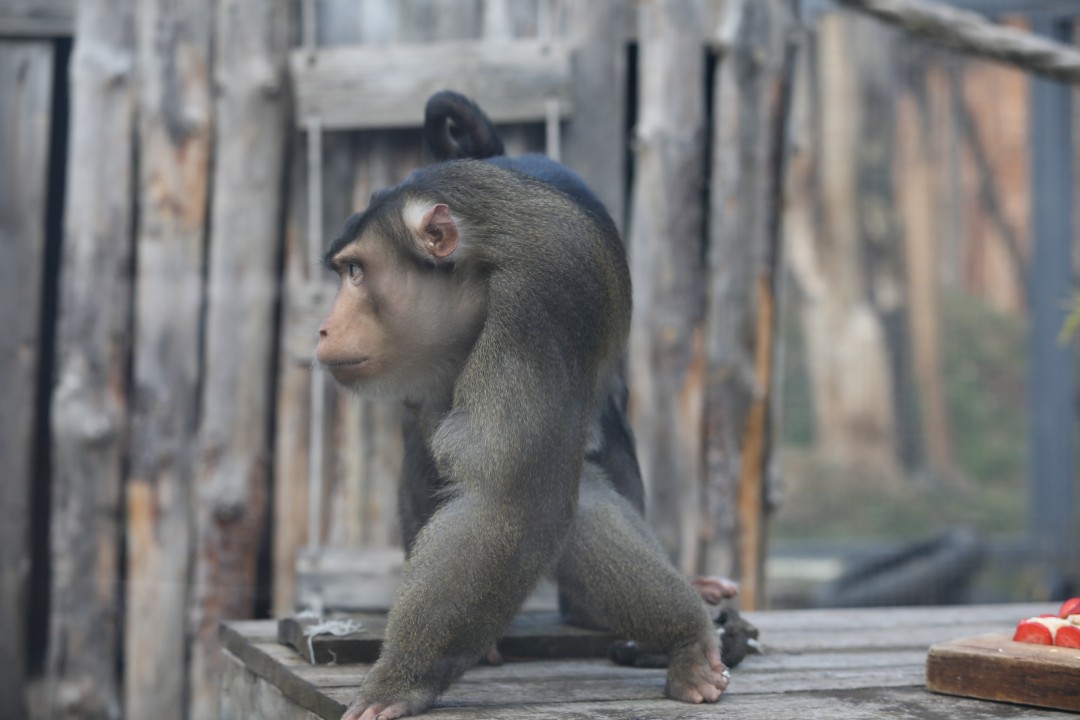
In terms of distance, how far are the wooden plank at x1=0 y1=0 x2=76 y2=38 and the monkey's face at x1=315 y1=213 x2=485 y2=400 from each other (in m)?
2.56

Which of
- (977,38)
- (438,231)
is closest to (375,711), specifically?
(438,231)

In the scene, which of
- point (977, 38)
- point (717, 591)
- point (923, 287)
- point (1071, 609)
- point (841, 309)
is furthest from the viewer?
point (841, 309)

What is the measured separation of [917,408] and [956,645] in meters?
8.85

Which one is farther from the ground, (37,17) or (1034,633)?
(37,17)

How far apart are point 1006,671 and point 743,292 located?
79.7 inches

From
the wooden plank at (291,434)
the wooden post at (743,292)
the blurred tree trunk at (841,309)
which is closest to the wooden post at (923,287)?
the blurred tree trunk at (841,309)

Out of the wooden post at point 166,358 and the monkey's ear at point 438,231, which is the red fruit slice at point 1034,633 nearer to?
the monkey's ear at point 438,231

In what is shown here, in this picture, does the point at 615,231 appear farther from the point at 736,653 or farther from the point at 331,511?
the point at 331,511

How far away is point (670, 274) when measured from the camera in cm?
452

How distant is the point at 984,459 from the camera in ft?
36.9

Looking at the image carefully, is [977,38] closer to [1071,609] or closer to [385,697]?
[1071,609]

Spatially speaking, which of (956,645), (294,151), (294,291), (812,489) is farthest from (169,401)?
(812,489)

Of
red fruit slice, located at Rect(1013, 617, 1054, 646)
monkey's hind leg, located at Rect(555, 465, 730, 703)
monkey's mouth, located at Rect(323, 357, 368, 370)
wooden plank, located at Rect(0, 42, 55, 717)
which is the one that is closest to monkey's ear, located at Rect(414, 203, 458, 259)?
monkey's mouth, located at Rect(323, 357, 368, 370)

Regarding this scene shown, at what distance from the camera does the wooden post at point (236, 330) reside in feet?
14.8
